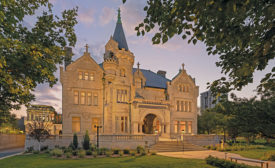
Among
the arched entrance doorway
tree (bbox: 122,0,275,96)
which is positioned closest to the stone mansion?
the arched entrance doorway

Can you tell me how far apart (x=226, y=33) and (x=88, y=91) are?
28504 mm

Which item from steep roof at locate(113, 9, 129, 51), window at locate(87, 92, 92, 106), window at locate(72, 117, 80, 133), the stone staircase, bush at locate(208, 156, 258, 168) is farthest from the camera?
steep roof at locate(113, 9, 129, 51)

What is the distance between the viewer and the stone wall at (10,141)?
39491 millimetres

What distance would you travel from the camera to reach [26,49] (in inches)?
257

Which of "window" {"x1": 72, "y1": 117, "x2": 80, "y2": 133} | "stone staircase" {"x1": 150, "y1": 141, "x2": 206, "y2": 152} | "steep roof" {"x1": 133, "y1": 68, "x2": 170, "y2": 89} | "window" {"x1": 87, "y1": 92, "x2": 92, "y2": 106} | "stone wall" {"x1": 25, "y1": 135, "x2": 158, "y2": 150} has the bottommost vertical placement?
"stone staircase" {"x1": 150, "y1": 141, "x2": 206, "y2": 152}

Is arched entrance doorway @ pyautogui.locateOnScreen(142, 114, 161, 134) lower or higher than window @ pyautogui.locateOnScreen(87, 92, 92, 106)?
lower

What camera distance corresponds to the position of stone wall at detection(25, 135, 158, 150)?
26.1 m

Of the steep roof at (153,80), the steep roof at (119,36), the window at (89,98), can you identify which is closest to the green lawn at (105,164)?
the window at (89,98)

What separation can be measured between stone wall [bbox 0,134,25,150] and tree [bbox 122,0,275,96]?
44.2 m

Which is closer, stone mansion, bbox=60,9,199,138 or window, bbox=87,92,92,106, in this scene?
stone mansion, bbox=60,9,199,138

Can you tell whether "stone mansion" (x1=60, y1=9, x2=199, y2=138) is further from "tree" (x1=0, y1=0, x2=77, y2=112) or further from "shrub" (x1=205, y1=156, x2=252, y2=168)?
"tree" (x1=0, y1=0, x2=77, y2=112)

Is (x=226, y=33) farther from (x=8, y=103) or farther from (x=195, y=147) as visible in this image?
(x=195, y=147)

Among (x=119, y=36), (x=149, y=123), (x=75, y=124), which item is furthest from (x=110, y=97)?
(x=119, y=36)

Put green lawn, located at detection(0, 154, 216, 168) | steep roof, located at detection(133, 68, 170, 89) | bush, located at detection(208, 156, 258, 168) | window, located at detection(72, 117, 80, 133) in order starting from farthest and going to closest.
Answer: steep roof, located at detection(133, 68, 170, 89) < window, located at detection(72, 117, 80, 133) < green lawn, located at detection(0, 154, 216, 168) < bush, located at detection(208, 156, 258, 168)
